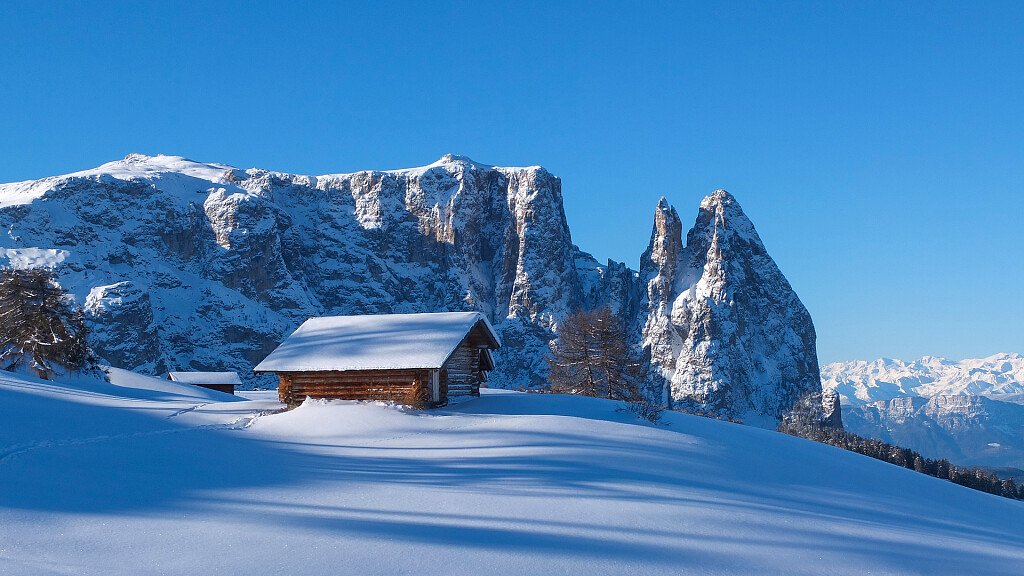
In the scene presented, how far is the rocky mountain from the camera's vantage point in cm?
16025

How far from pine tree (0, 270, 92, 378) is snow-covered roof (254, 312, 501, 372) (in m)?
13.5

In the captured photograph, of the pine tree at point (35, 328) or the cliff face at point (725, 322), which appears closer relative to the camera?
the pine tree at point (35, 328)

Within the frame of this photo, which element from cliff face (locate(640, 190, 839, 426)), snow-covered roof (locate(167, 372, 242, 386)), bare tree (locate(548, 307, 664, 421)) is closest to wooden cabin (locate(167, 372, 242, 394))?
snow-covered roof (locate(167, 372, 242, 386))

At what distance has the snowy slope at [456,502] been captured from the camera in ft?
29.2

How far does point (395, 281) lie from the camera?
198375 mm

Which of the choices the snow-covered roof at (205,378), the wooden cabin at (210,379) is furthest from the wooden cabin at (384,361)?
the snow-covered roof at (205,378)

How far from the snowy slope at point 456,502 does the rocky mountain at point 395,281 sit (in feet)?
477

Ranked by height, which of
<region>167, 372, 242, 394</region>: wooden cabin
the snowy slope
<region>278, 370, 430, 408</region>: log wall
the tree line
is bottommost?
the tree line

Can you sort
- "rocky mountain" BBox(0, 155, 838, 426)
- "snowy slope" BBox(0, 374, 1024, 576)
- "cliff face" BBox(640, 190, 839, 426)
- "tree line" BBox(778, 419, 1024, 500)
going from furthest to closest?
"cliff face" BBox(640, 190, 839, 426), "rocky mountain" BBox(0, 155, 838, 426), "tree line" BBox(778, 419, 1024, 500), "snowy slope" BBox(0, 374, 1024, 576)

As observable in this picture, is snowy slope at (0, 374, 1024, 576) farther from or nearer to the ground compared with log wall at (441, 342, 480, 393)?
nearer to the ground

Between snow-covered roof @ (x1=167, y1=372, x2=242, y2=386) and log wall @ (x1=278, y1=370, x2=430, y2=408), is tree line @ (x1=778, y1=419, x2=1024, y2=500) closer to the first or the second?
log wall @ (x1=278, y1=370, x2=430, y2=408)

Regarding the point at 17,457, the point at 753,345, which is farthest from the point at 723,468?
the point at 753,345

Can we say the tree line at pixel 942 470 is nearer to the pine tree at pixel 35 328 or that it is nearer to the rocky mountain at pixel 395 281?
the pine tree at pixel 35 328

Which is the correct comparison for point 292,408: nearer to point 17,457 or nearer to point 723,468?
point 17,457
